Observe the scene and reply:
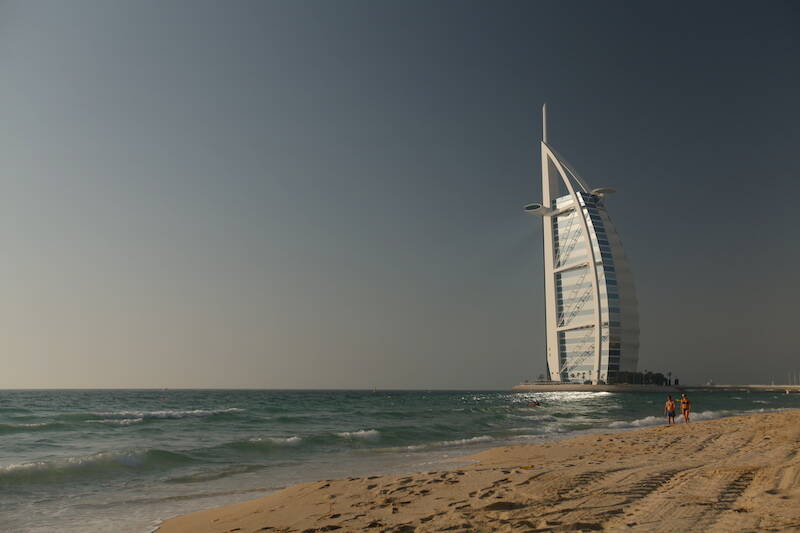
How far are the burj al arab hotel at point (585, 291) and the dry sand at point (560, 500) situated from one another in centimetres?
8633

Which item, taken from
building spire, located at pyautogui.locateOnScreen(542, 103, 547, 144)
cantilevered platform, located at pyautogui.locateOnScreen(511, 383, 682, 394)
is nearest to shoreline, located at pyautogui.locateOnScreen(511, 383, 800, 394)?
cantilevered platform, located at pyautogui.locateOnScreen(511, 383, 682, 394)

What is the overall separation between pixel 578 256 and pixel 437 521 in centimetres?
9894

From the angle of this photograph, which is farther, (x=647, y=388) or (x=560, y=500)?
(x=647, y=388)

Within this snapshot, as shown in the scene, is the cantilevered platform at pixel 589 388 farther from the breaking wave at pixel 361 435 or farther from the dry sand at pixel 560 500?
the dry sand at pixel 560 500

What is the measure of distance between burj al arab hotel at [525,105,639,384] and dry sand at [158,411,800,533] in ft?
283

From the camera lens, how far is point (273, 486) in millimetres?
12695

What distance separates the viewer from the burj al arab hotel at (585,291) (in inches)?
3760

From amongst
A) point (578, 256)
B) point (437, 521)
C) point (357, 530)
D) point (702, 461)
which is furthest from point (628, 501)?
point (578, 256)

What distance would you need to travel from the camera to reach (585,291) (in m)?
98.7

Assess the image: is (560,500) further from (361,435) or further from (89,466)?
(361,435)

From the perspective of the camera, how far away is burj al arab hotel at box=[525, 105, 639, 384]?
313 feet

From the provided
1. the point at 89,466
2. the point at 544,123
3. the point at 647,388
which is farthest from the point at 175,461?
the point at 544,123

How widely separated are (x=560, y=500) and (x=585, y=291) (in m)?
96.0

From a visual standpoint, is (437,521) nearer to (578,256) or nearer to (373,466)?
(373,466)
